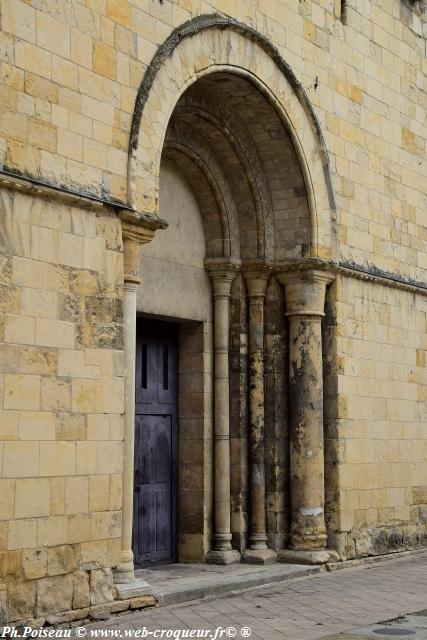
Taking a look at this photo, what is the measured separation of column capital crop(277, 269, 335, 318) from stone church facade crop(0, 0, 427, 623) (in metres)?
0.03

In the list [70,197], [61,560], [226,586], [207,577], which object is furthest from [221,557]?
[70,197]

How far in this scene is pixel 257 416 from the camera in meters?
10.3

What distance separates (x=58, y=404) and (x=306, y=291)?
13.2 ft

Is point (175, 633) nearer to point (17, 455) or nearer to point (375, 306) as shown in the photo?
point (17, 455)

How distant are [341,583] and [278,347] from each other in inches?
100

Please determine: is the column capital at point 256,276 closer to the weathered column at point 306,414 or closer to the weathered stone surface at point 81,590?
the weathered column at point 306,414

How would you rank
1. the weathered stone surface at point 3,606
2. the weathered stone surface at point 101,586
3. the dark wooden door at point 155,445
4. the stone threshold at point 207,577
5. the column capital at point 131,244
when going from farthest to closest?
the dark wooden door at point 155,445, the stone threshold at point 207,577, the column capital at point 131,244, the weathered stone surface at point 101,586, the weathered stone surface at point 3,606

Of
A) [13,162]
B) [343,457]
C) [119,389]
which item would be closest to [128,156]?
[13,162]

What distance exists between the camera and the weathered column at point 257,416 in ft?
33.0

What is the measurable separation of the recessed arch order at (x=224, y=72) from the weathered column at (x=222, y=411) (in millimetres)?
955

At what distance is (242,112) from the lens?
10.1m

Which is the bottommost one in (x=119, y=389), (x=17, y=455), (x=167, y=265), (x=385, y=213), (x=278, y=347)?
(x=17, y=455)

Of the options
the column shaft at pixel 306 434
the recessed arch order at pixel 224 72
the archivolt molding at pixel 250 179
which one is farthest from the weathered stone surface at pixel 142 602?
the archivolt molding at pixel 250 179

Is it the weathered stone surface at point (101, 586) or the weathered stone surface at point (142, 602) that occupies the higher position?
the weathered stone surface at point (101, 586)
